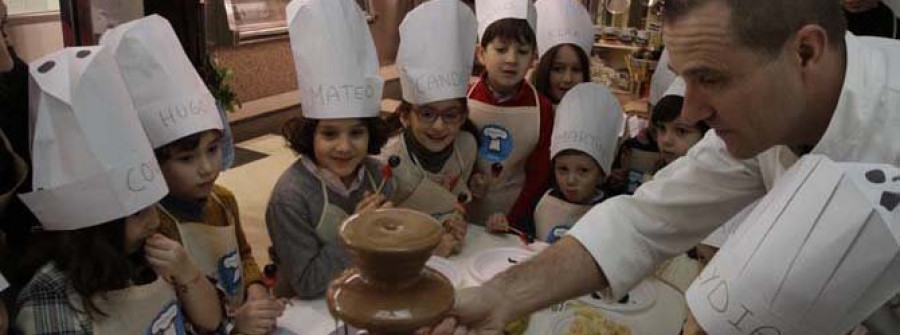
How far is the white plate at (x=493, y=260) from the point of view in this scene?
1515 mm

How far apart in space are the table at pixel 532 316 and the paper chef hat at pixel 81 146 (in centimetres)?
38

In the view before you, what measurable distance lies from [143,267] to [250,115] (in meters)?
2.81

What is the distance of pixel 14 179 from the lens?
1.09 metres

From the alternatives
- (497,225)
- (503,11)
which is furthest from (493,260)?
→ (503,11)

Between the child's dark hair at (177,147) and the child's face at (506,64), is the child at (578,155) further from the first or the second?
the child's dark hair at (177,147)

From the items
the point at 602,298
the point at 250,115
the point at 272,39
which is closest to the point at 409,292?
the point at 602,298

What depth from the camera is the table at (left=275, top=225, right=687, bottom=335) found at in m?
1.30

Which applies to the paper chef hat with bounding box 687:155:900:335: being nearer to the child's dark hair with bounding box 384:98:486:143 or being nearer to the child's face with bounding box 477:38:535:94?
the child's dark hair with bounding box 384:98:486:143

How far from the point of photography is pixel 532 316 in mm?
1332

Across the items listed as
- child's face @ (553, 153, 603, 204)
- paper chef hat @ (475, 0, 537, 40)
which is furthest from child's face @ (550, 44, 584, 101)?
child's face @ (553, 153, 603, 204)

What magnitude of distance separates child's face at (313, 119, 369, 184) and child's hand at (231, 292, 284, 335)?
37 centimetres

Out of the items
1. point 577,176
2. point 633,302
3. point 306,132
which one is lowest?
point 633,302

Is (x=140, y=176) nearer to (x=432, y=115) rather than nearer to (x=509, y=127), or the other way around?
(x=432, y=115)

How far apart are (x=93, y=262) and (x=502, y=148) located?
1.29 m
